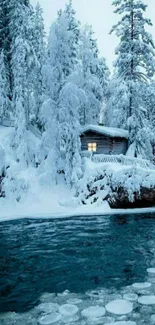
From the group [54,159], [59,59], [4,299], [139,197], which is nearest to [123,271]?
[4,299]

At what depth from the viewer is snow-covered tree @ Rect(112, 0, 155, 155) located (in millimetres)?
29297

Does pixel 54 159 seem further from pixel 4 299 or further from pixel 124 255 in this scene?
pixel 4 299

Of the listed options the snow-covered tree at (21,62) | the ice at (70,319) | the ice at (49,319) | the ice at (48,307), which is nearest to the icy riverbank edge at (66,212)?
the snow-covered tree at (21,62)

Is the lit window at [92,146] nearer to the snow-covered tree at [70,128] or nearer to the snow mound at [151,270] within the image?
the snow-covered tree at [70,128]

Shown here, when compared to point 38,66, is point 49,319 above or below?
below

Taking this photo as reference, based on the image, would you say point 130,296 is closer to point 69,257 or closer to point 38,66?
point 69,257

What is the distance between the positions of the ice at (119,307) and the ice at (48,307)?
1.16 metres

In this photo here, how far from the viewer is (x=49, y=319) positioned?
679 centimetres

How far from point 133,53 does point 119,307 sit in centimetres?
2662

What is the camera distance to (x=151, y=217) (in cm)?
1816

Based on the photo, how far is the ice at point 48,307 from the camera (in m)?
7.21

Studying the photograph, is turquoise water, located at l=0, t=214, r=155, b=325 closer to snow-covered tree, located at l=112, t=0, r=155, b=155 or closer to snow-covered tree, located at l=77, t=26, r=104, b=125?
snow-covered tree, located at l=112, t=0, r=155, b=155

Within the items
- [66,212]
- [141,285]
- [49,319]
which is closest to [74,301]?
[49,319]

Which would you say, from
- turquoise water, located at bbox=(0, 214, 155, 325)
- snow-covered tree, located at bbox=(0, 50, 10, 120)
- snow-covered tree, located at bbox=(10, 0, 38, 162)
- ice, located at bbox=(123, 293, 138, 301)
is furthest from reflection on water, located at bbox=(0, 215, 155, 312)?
snow-covered tree, located at bbox=(0, 50, 10, 120)
